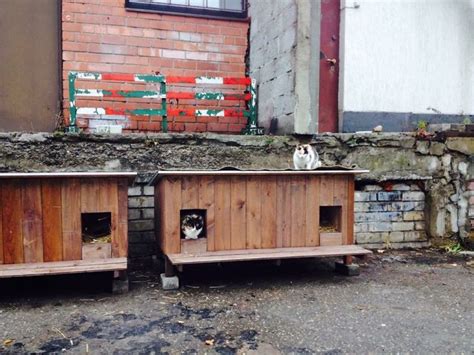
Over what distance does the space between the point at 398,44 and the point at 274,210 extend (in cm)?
372

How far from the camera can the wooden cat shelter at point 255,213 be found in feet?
11.8

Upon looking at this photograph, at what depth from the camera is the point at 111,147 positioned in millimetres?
4395

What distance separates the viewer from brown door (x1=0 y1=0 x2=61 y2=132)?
5.11 meters

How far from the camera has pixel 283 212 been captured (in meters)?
3.87

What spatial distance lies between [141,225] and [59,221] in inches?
50.4

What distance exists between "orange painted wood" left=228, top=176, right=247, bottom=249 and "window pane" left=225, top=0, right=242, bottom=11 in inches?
118

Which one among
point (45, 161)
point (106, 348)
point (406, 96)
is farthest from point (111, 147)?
point (406, 96)

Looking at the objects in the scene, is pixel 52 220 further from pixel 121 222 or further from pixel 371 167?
pixel 371 167

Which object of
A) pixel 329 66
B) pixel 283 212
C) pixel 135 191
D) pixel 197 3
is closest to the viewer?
pixel 283 212

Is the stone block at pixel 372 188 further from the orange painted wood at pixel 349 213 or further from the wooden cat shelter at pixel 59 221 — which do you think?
the wooden cat shelter at pixel 59 221

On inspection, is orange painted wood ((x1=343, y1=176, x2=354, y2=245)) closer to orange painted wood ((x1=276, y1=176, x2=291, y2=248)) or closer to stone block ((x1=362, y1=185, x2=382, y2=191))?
orange painted wood ((x1=276, y1=176, x2=291, y2=248))

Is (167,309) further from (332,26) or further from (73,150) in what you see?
(332,26)

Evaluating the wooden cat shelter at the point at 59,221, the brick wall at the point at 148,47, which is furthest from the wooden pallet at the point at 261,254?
the brick wall at the point at 148,47

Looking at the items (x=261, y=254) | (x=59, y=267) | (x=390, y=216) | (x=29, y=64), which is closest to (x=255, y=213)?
(x=261, y=254)
